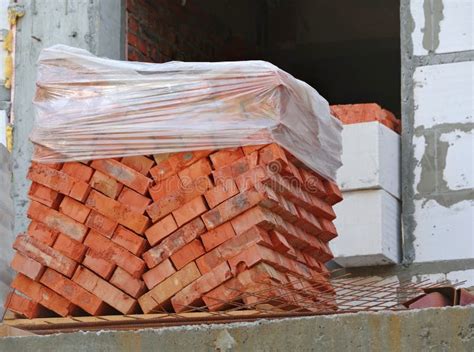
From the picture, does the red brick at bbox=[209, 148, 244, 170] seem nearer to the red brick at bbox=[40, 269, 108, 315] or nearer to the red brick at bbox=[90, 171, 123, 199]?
the red brick at bbox=[90, 171, 123, 199]

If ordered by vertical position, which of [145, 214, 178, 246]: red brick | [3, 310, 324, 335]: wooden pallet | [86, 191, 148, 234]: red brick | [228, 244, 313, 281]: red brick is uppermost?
[86, 191, 148, 234]: red brick

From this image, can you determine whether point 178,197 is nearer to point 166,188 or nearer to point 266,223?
point 166,188

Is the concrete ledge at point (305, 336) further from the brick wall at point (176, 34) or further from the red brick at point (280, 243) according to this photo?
the brick wall at point (176, 34)

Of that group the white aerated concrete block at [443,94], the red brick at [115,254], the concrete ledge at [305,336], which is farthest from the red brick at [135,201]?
the white aerated concrete block at [443,94]

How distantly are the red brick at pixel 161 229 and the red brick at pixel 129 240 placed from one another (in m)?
0.06

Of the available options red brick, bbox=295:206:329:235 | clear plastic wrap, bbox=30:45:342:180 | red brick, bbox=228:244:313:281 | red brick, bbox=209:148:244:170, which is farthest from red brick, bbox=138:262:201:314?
Answer: red brick, bbox=295:206:329:235

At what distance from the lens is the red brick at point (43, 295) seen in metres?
6.52

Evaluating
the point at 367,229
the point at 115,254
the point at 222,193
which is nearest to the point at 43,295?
the point at 115,254

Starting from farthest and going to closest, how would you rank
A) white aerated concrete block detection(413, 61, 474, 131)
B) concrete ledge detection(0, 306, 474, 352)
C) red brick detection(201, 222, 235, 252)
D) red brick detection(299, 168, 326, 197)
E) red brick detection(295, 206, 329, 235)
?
white aerated concrete block detection(413, 61, 474, 131)
red brick detection(299, 168, 326, 197)
red brick detection(295, 206, 329, 235)
red brick detection(201, 222, 235, 252)
concrete ledge detection(0, 306, 474, 352)

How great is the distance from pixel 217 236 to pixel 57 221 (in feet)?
2.93

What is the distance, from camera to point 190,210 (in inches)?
251

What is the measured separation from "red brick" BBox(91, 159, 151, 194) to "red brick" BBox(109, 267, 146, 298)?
0.43 meters

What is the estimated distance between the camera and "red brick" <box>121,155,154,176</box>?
6.54 metres

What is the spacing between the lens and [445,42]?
8.91 meters
